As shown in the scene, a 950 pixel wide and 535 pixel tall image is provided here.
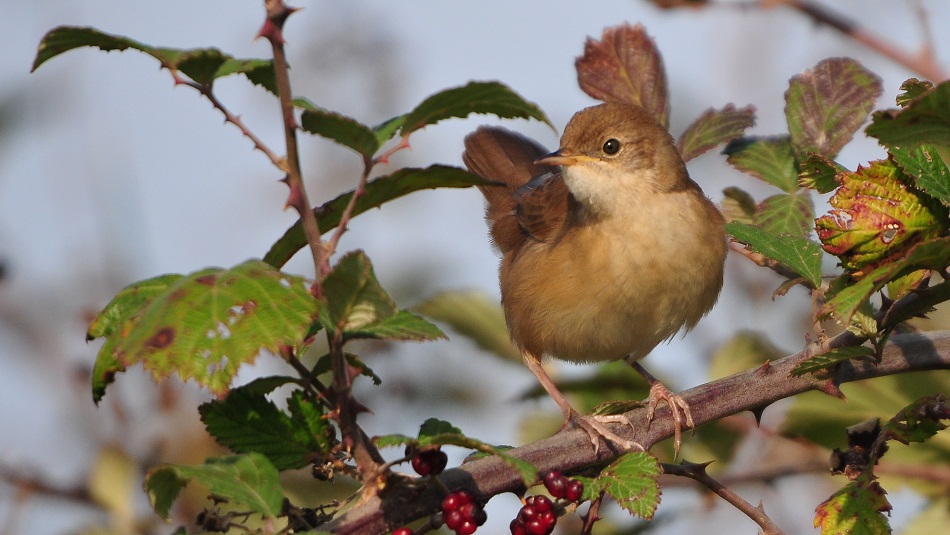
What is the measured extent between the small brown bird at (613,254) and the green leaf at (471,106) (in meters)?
1.49

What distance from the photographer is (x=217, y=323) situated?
1.29m

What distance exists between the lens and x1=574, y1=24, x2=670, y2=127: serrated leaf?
9.28 feet

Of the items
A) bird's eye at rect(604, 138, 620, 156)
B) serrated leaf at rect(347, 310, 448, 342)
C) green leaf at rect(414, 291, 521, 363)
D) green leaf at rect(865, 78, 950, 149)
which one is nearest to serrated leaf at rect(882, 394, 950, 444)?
green leaf at rect(865, 78, 950, 149)

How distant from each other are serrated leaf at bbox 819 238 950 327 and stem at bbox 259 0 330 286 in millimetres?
725

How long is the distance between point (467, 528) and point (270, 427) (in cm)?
38

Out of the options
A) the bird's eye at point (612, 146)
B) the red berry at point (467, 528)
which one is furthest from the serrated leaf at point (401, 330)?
the bird's eye at point (612, 146)

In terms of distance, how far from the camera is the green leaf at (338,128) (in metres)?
1.43

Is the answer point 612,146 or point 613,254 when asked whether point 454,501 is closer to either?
point 613,254

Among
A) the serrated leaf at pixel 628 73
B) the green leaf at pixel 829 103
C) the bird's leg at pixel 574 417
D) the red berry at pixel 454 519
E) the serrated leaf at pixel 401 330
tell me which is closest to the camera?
the serrated leaf at pixel 401 330

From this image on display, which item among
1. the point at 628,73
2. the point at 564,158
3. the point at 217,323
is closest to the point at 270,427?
the point at 217,323

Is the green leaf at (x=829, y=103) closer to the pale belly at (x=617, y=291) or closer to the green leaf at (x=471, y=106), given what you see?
the pale belly at (x=617, y=291)

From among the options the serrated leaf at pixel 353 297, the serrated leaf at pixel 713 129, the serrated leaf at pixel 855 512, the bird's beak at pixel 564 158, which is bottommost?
the serrated leaf at pixel 855 512

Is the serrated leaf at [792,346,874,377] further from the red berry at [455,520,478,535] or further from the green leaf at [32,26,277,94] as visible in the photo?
the green leaf at [32,26,277,94]

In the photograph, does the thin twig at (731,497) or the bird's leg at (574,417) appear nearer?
the thin twig at (731,497)
